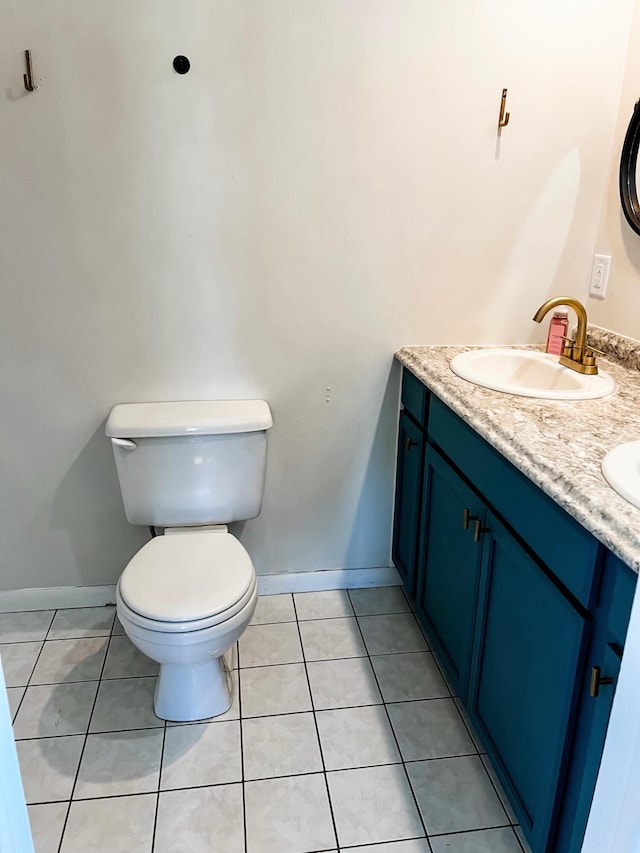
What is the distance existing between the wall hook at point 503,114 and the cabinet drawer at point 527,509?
0.86m

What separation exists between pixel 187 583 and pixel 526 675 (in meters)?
0.85

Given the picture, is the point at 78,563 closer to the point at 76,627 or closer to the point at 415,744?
the point at 76,627

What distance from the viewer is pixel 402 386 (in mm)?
2182

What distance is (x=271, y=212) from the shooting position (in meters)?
1.95

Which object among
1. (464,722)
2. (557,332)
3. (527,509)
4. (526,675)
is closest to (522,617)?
(526,675)

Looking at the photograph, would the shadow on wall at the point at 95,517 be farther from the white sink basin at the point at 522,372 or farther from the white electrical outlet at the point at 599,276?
the white electrical outlet at the point at 599,276

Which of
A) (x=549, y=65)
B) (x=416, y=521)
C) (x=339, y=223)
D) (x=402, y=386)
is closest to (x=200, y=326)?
(x=339, y=223)

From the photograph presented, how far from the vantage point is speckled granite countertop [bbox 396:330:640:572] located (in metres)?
1.05

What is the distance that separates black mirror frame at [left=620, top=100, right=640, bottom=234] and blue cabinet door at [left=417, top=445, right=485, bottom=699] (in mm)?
871

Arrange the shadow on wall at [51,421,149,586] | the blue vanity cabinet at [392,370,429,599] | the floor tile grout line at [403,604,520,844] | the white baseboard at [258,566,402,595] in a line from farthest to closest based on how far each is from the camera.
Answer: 1. the white baseboard at [258,566,402,595]
2. the shadow on wall at [51,421,149,586]
3. the blue vanity cabinet at [392,370,429,599]
4. the floor tile grout line at [403,604,520,844]

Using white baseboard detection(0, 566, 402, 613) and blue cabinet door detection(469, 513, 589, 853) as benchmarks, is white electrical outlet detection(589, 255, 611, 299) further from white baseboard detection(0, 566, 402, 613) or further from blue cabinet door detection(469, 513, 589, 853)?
white baseboard detection(0, 566, 402, 613)

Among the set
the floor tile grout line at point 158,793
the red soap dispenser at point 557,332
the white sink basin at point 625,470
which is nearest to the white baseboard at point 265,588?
the floor tile grout line at point 158,793

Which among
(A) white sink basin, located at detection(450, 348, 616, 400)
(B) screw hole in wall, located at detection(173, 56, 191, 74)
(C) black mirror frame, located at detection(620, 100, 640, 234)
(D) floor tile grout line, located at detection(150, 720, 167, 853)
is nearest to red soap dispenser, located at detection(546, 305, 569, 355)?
(A) white sink basin, located at detection(450, 348, 616, 400)

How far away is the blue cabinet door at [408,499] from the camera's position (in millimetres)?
2051
